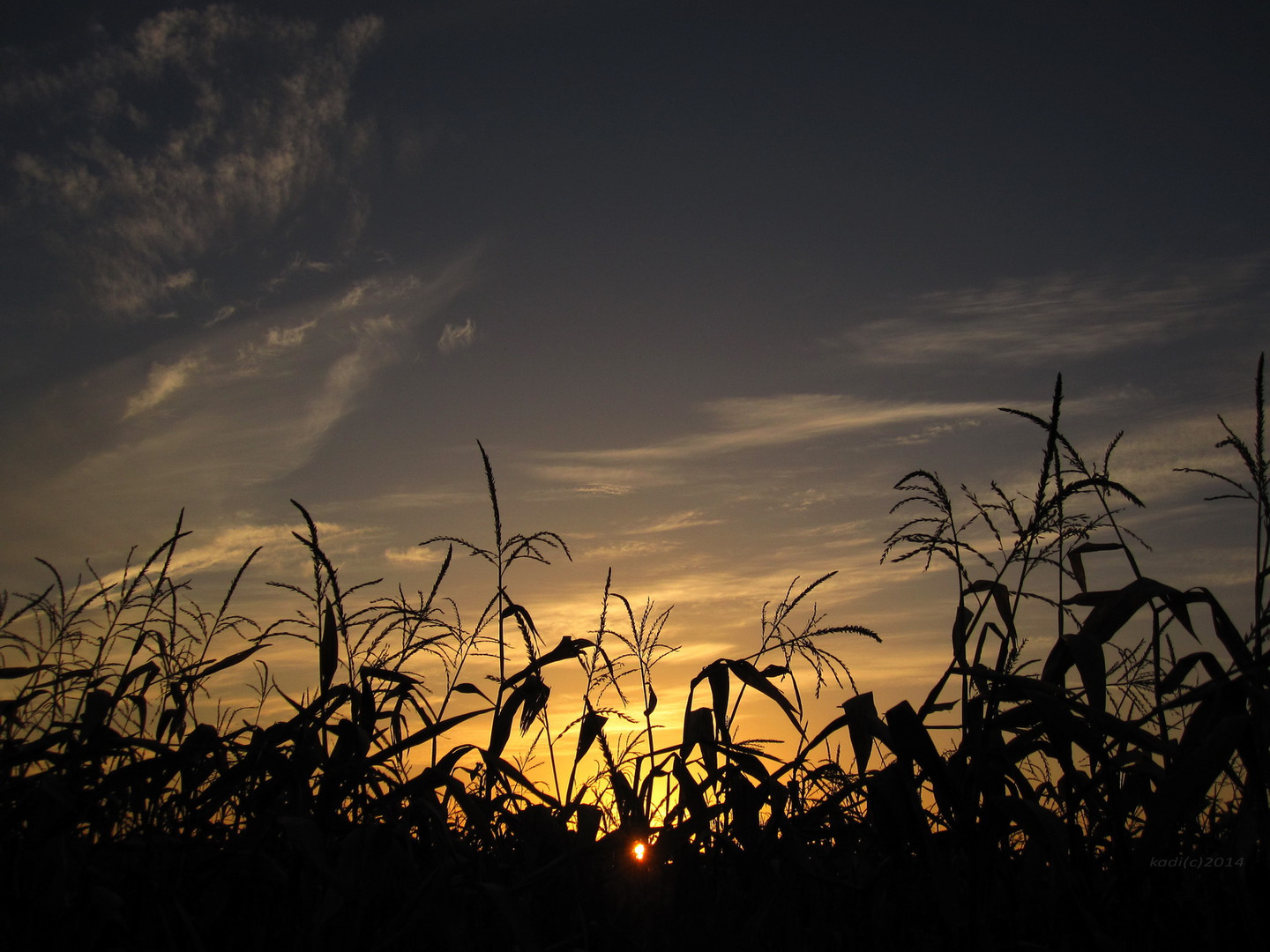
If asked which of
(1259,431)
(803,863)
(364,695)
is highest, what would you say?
(1259,431)

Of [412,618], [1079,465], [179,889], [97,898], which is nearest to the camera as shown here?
[97,898]

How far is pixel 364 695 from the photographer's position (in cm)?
307

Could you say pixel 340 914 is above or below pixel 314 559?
below

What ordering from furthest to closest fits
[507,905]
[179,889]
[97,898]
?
[179,889], [97,898], [507,905]

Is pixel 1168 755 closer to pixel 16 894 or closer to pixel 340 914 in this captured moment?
pixel 340 914

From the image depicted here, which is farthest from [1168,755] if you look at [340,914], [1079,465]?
[340,914]

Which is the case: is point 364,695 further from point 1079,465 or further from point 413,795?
point 1079,465

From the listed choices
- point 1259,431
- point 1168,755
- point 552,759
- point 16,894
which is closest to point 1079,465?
point 1259,431

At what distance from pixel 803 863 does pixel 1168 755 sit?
1156 millimetres

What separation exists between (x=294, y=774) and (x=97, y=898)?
0.62m

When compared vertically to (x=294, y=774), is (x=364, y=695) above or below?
above

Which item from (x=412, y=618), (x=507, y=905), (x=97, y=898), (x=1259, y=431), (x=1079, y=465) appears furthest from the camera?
(x=412, y=618)

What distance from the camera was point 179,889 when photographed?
2.57m

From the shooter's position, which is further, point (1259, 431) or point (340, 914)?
point (1259, 431)
